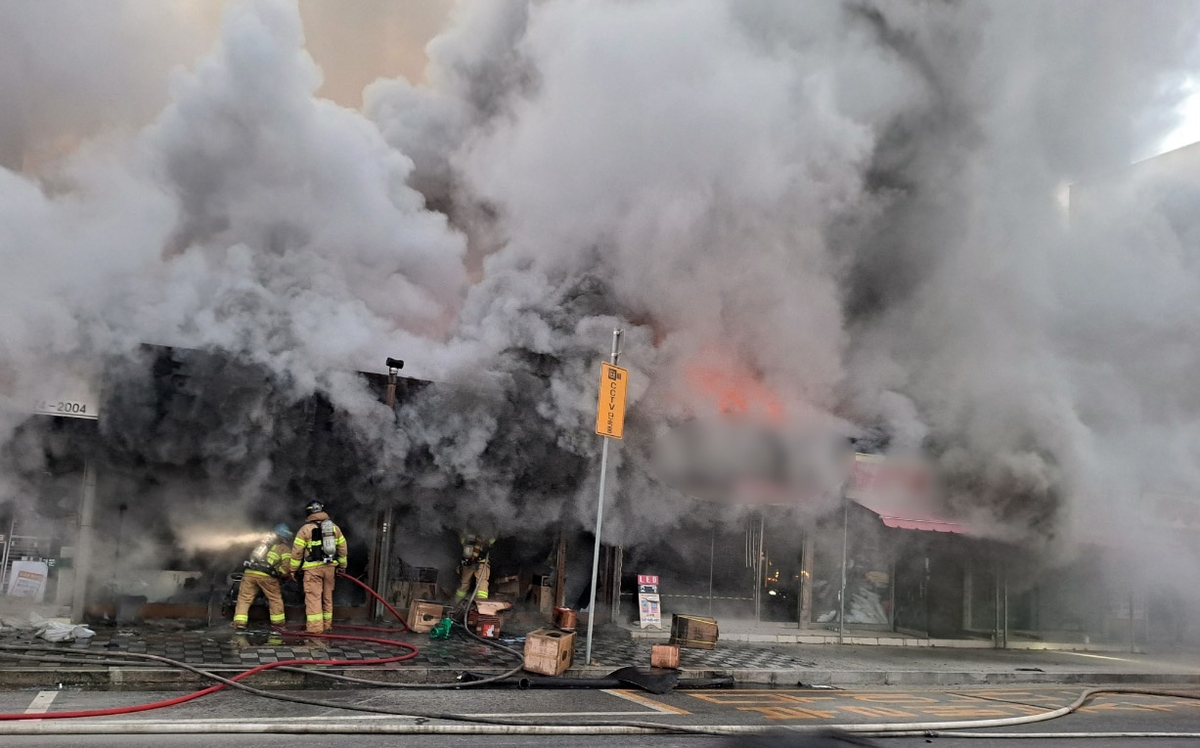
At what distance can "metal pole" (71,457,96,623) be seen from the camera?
10.6 m

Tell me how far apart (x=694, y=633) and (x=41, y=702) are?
7.79m

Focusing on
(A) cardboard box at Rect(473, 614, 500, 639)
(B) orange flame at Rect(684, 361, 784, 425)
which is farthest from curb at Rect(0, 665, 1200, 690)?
(B) orange flame at Rect(684, 361, 784, 425)

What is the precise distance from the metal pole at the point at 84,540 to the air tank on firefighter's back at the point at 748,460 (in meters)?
7.93

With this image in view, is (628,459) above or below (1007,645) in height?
above

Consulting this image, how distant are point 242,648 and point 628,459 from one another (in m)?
6.38

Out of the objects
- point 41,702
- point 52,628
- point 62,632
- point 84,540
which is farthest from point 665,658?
point 84,540

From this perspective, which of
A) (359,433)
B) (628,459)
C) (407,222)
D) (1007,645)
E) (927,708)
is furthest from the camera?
(1007,645)

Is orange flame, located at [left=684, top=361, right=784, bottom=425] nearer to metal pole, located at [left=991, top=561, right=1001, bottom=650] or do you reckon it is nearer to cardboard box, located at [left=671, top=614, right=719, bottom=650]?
cardboard box, located at [left=671, top=614, right=719, bottom=650]

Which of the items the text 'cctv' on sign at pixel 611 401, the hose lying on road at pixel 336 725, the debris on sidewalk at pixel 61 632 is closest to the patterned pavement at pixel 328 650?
the debris on sidewalk at pixel 61 632

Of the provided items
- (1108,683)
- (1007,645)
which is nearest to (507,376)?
(1108,683)

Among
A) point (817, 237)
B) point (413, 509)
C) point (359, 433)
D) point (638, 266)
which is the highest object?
point (817, 237)

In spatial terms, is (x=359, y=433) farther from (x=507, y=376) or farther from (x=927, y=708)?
(x=927, y=708)

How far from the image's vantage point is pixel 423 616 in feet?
37.2

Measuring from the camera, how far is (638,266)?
1435 centimetres
